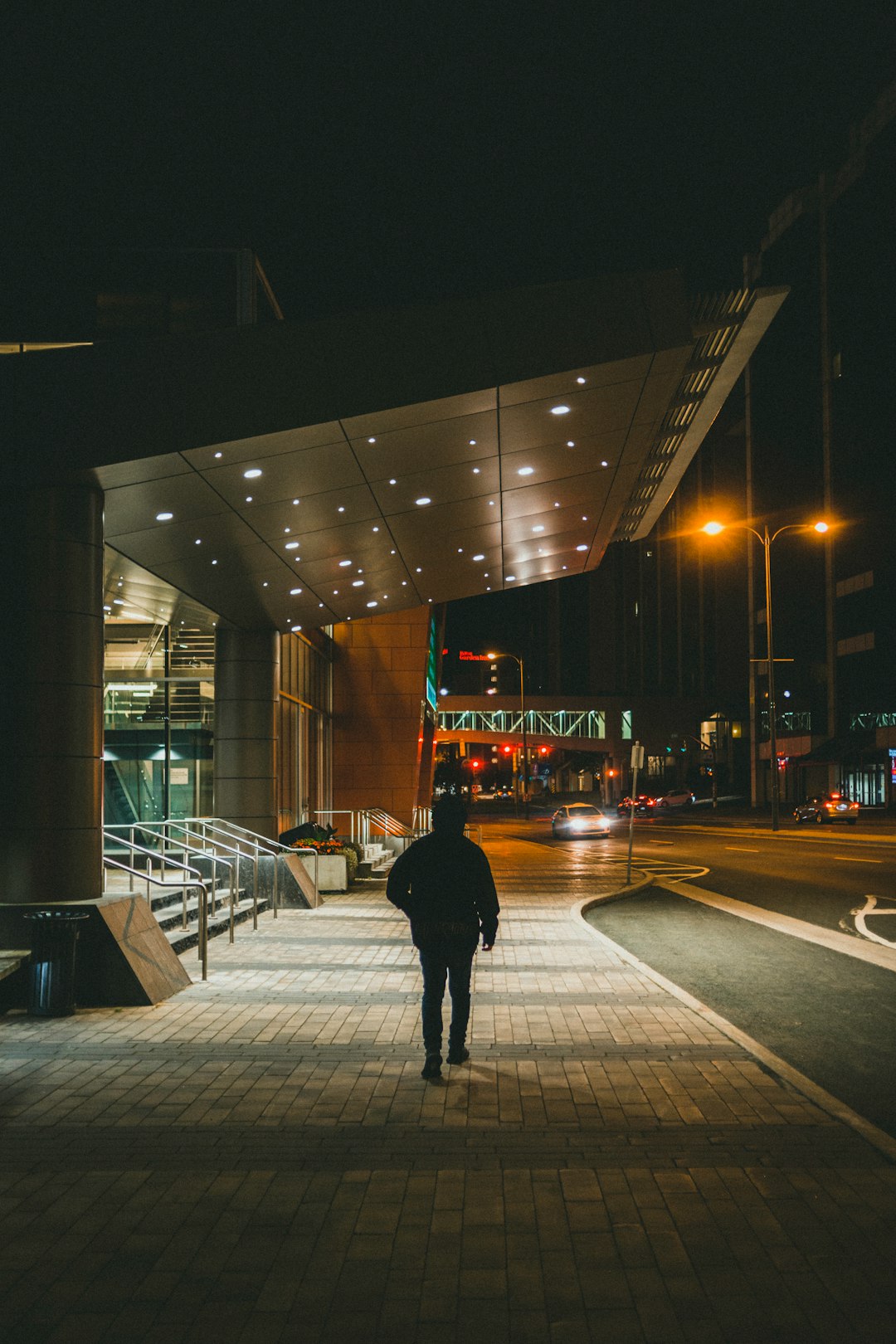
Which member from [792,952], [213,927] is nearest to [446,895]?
[792,952]

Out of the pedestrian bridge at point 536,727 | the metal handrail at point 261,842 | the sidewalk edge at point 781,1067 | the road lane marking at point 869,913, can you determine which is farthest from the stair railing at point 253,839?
the pedestrian bridge at point 536,727

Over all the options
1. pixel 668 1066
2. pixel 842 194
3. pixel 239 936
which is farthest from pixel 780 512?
pixel 668 1066

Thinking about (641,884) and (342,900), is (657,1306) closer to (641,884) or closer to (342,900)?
(342,900)

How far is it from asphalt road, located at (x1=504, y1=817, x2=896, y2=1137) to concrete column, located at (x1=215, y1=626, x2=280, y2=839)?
663 cm

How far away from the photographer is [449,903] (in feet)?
23.6

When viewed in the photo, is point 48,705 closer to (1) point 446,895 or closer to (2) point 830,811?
(1) point 446,895

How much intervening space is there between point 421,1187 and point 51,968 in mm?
4987

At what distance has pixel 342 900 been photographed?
19.7 m

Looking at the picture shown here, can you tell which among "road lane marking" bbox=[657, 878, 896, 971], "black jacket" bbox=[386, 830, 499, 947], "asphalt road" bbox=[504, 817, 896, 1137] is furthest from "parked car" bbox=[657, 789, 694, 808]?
"black jacket" bbox=[386, 830, 499, 947]

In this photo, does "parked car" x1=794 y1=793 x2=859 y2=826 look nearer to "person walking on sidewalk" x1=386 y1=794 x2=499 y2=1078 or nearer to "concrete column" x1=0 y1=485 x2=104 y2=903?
"concrete column" x1=0 y1=485 x2=104 y2=903

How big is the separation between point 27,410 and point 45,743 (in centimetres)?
302

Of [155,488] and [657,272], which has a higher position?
[657,272]

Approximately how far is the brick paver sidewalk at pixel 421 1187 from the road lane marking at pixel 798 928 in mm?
4492

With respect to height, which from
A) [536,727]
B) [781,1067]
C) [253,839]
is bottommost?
[781,1067]
